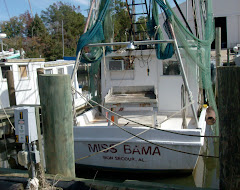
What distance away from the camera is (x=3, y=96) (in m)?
12.6

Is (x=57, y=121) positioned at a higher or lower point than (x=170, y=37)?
lower

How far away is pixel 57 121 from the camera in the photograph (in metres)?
4.04

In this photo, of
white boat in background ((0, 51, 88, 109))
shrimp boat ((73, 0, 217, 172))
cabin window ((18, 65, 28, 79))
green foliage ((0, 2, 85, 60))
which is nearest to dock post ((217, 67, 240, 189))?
shrimp boat ((73, 0, 217, 172))

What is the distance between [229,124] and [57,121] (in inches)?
89.9

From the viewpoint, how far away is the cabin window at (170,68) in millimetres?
8328

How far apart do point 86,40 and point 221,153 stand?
14.6ft

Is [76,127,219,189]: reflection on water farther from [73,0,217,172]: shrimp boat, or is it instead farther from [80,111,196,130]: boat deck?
[80,111,196,130]: boat deck

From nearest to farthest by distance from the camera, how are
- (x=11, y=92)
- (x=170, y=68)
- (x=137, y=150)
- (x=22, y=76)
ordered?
(x=137, y=150)
(x=170, y=68)
(x=11, y=92)
(x=22, y=76)

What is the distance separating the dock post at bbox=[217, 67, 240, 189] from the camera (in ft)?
10.1

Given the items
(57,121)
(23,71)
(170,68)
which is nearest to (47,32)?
(23,71)

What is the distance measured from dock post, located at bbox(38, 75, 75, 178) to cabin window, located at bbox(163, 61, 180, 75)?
4.80m

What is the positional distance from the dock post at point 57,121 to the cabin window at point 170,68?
15.8 ft

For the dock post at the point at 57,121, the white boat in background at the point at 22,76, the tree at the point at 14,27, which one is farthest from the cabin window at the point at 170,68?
the tree at the point at 14,27

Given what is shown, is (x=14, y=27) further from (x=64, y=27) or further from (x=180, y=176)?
(x=180, y=176)
